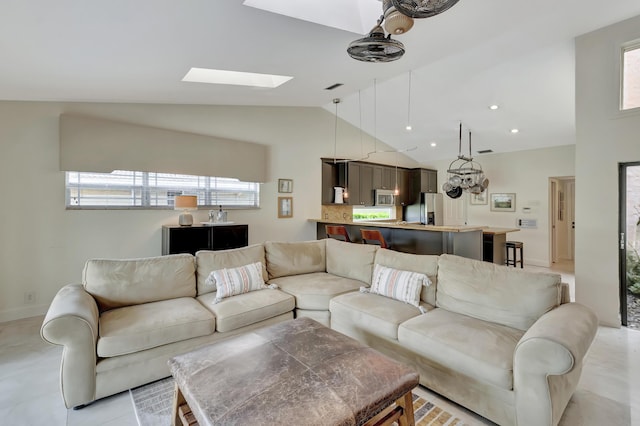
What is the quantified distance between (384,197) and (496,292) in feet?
18.0

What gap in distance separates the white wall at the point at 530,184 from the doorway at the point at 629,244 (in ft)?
11.5

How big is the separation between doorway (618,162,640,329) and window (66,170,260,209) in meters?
5.08

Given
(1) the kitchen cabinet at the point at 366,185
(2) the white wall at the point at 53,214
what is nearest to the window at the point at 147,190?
(2) the white wall at the point at 53,214

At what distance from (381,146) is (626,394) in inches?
251

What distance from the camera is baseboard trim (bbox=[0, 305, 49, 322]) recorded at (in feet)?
11.7

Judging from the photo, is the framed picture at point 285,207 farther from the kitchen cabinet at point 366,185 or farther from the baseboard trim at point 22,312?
the baseboard trim at point 22,312

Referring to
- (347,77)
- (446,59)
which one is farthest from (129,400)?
(446,59)

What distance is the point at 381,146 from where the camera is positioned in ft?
25.7

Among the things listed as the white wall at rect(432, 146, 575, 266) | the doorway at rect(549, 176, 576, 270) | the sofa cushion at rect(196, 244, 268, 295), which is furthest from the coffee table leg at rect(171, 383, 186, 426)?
the doorway at rect(549, 176, 576, 270)

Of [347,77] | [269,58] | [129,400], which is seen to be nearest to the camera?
[129,400]

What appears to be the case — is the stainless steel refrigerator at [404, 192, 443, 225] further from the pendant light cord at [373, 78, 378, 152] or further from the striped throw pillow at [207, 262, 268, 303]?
the striped throw pillow at [207, 262, 268, 303]

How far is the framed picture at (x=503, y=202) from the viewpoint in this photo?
727 cm

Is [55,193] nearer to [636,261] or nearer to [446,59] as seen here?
[446,59]

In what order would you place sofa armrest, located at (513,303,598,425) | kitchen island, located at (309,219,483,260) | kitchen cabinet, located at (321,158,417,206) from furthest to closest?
kitchen cabinet, located at (321,158,417,206) < kitchen island, located at (309,219,483,260) < sofa armrest, located at (513,303,598,425)
